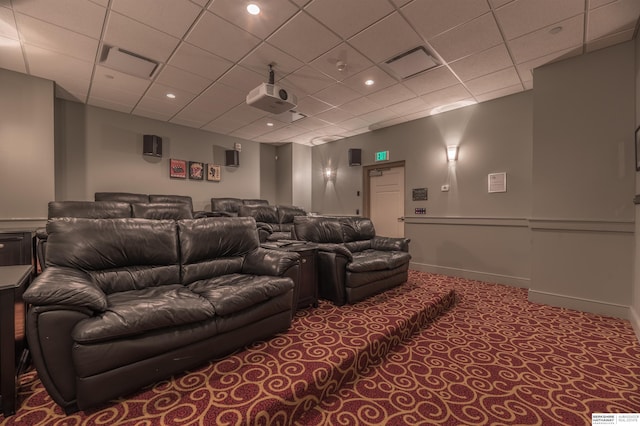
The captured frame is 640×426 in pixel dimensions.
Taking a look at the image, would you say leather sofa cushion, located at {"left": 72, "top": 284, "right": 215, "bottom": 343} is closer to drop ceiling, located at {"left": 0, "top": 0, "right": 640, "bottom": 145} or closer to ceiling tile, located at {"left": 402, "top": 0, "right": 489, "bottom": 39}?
drop ceiling, located at {"left": 0, "top": 0, "right": 640, "bottom": 145}

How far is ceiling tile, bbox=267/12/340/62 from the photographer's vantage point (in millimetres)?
2627

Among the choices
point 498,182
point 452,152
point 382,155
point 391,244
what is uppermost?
point 382,155

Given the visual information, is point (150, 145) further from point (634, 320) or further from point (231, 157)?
point (634, 320)

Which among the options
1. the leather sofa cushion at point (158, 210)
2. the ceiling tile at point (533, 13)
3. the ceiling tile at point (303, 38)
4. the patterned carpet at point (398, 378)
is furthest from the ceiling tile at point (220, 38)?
the patterned carpet at point (398, 378)

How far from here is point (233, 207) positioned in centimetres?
622

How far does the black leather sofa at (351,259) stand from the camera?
301 cm

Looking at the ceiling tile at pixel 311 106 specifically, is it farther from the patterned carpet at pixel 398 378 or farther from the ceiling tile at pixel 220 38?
the patterned carpet at pixel 398 378

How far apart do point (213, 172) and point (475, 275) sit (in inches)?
221

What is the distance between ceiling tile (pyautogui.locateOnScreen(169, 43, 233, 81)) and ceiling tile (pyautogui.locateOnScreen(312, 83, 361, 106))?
1.38 metres

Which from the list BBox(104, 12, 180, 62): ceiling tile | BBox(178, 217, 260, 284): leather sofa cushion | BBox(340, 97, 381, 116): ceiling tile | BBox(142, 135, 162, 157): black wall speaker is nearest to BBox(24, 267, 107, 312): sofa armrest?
BBox(178, 217, 260, 284): leather sofa cushion

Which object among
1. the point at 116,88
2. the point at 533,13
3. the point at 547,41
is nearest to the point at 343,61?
the point at 533,13

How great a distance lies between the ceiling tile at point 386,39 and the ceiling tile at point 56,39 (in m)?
2.78

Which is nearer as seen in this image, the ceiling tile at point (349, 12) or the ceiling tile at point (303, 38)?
the ceiling tile at point (349, 12)

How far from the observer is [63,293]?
143 centimetres
